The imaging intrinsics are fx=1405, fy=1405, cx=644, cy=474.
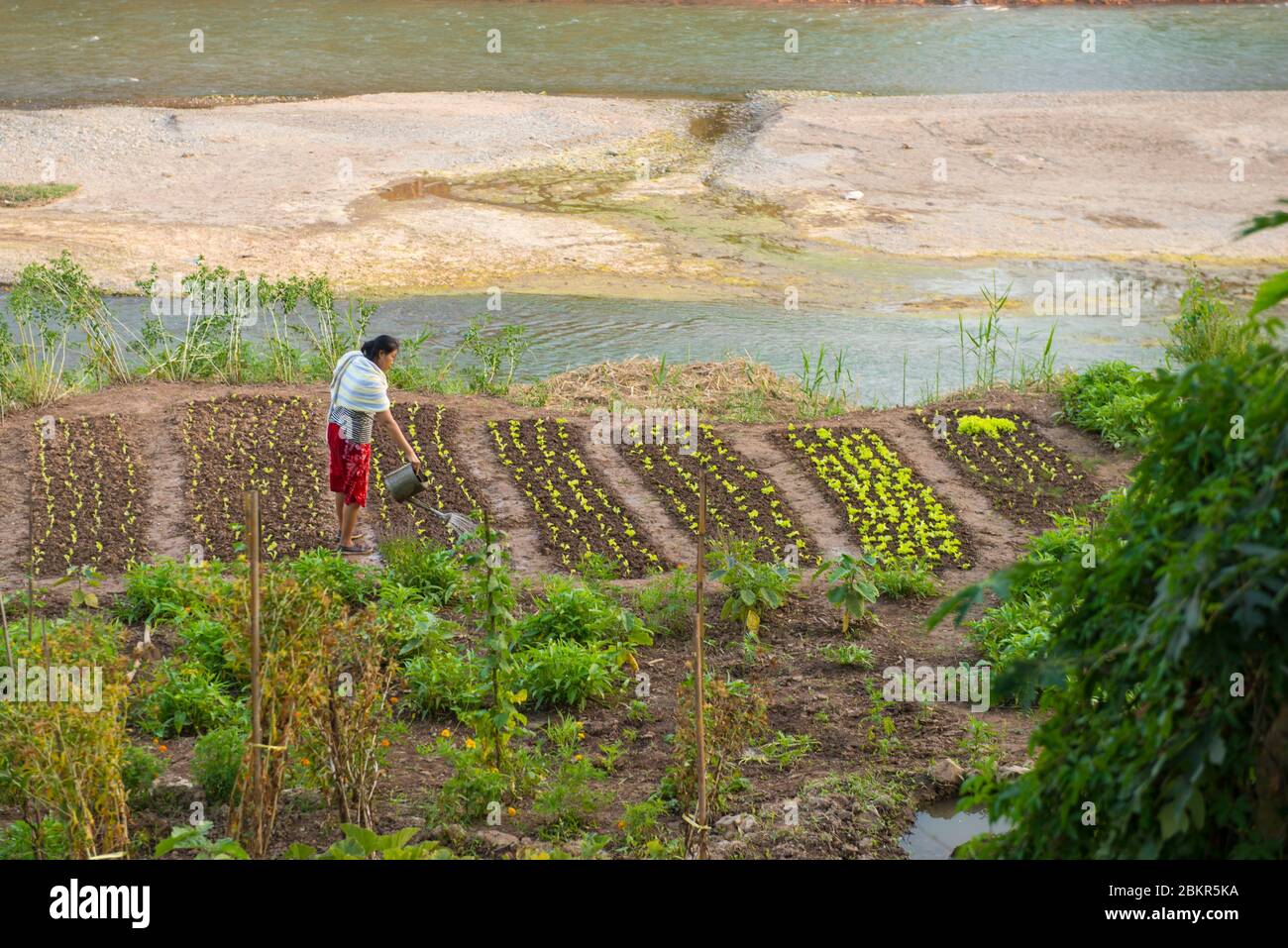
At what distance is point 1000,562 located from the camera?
835 cm

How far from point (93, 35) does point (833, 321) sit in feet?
63.9

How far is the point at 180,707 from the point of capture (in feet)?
20.2

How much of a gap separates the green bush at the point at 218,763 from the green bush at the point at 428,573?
215cm

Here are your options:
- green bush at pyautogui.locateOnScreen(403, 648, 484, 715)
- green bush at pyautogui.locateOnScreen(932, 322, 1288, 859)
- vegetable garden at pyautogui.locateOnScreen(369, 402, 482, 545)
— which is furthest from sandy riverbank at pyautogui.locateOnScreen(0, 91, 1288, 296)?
green bush at pyautogui.locateOnScreen(932, 322, 1288, 859)

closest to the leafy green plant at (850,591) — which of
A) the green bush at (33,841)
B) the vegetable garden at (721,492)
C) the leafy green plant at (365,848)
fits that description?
the vegetable garden at (721,492)

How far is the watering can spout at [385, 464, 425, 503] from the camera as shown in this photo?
863 cm

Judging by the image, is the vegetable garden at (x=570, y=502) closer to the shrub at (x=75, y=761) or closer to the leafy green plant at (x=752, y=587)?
the leafy green plant at (x=752, y=587)

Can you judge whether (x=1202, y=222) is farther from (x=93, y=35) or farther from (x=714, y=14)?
(x=93, y=35)

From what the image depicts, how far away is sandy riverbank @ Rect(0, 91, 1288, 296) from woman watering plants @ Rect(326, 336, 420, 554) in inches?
230

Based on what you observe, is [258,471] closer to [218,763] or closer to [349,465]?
[349,465]

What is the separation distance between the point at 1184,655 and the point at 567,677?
4178 mm

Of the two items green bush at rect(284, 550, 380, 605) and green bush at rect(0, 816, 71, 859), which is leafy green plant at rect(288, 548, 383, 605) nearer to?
green bush at rect(284, 550, 380, 605)

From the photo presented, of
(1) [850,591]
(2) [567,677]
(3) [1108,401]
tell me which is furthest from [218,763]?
(3) [1108,401]
